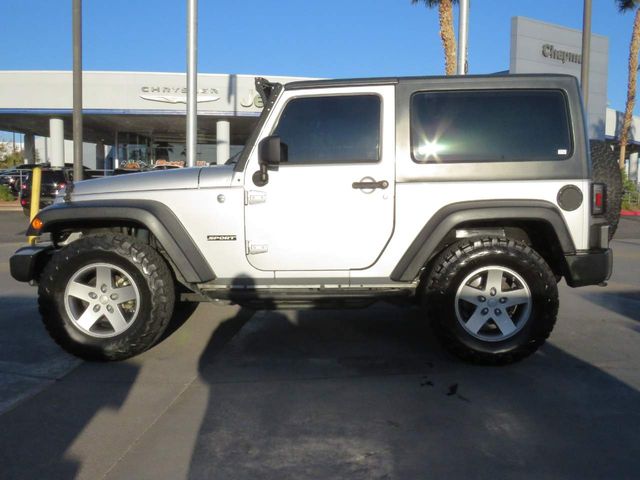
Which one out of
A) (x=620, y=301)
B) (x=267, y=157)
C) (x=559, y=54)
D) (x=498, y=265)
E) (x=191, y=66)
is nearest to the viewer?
(x=267, y=157)

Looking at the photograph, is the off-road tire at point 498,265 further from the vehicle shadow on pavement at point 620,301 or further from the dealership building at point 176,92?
the dealership building at point 176,92

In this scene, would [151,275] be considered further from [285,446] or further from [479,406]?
[479,406]

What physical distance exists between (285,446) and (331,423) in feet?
1.30

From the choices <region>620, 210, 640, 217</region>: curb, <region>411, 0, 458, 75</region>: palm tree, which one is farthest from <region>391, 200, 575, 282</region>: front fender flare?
<region>620, 210, 640, 217</region>: curb

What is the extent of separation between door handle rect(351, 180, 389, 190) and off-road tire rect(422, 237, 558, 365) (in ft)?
2.35

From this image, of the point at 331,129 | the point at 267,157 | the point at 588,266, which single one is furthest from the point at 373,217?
the point at 588,266

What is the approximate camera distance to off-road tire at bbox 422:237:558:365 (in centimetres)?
451

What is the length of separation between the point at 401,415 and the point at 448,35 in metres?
17.5

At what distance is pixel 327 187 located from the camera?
15.1 feet

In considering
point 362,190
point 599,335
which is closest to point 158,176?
point 362,190

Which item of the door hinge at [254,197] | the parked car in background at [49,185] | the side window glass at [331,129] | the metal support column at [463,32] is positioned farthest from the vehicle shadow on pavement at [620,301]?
the parked car in background at [49,185]

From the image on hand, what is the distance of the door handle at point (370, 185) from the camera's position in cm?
457

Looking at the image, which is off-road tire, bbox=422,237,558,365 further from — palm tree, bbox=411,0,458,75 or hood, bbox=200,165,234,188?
palm tree, bbox=411,0,458,75

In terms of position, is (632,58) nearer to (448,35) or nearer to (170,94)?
(448,35)
